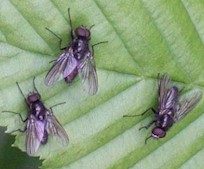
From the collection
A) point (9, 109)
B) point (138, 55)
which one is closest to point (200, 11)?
point (138, 55)

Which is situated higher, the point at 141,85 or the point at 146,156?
the point at 141,85

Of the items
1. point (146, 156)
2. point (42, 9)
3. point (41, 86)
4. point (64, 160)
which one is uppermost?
point (42, 9)

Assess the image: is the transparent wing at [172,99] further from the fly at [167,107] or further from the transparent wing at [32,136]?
the transparent wing at [32,136]

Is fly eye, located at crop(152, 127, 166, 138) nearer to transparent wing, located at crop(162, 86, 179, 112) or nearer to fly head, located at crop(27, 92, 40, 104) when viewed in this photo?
transparent wing, located at crop(162, 86, 179, 112)

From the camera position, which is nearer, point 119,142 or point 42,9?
point 42,9

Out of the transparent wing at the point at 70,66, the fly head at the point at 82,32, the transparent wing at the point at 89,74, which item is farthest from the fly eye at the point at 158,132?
the fly head at the point at 82,32

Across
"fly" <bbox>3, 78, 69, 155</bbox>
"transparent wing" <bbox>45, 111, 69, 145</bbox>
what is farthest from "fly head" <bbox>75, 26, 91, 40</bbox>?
"transparent wing" <bbox>45, 111, 69, 145</bbox>

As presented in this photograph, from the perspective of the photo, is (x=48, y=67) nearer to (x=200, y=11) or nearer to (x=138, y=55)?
(x=138, y=55)
